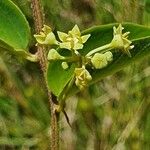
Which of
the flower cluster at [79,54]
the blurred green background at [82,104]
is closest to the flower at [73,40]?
the flower cluster at [79,54]

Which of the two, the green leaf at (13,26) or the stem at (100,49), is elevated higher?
the green leaf at (13,26)

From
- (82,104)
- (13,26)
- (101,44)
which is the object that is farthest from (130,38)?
(82,104)

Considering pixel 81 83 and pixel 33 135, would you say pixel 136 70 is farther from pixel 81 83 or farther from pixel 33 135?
pixel 81 83

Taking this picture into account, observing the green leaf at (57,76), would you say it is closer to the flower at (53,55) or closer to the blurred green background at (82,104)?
the flower at (53,55)

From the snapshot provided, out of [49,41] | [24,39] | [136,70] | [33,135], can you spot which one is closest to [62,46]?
[49,41]

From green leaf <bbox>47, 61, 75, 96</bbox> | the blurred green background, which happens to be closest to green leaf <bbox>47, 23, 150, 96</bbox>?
green leaf <bbox>47, 61, 75, 96</bbox>

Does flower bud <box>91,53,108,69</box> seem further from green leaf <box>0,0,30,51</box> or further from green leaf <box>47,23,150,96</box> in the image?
green leaf <box>0,0,30,51</box>

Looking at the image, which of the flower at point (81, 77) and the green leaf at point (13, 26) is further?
the green leaf at point (13, 26)
